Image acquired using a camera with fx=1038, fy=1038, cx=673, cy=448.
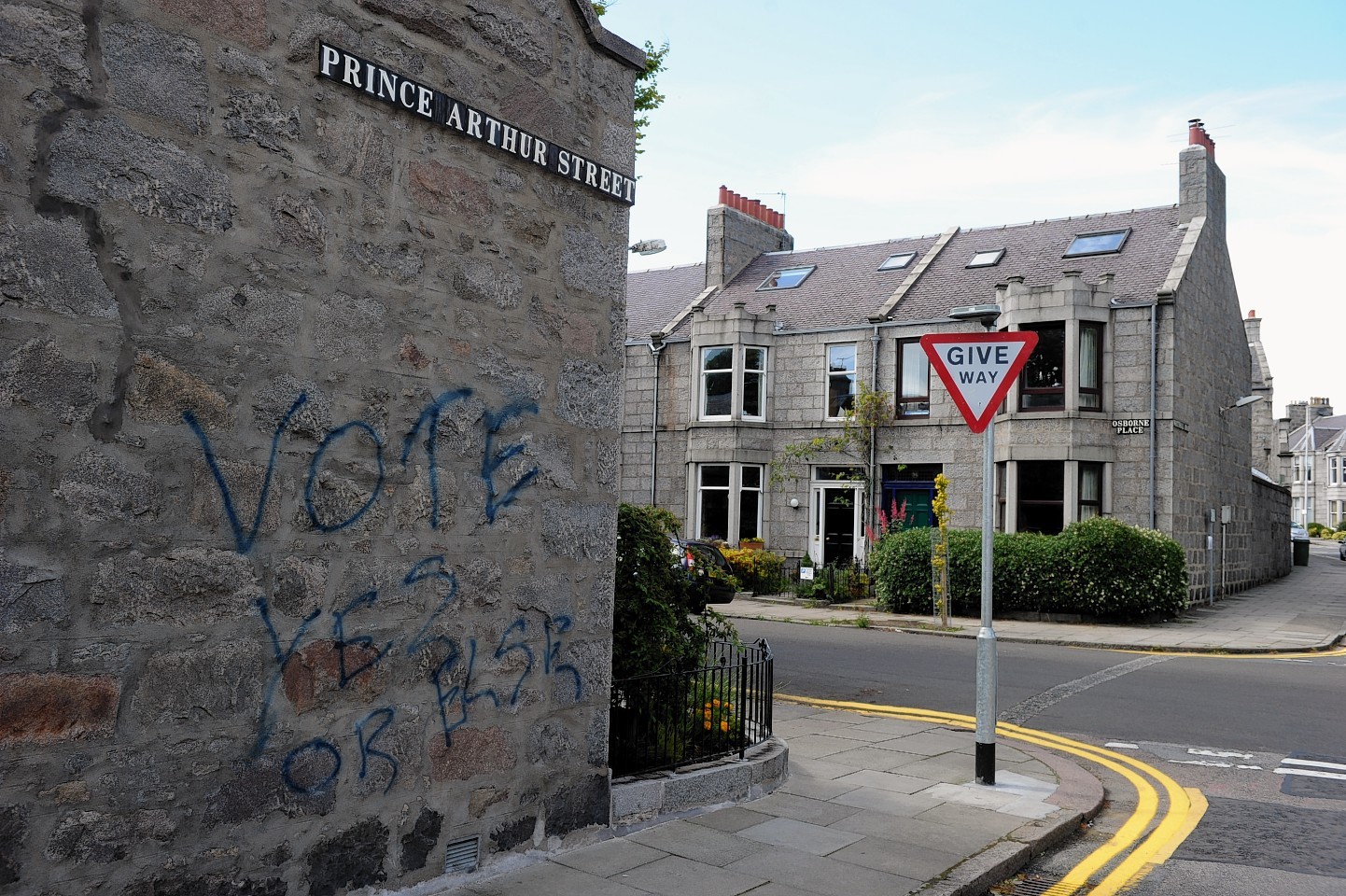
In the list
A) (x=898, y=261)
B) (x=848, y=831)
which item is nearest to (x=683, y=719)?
(x=848, y=831)

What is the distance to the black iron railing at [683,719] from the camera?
21.7ft

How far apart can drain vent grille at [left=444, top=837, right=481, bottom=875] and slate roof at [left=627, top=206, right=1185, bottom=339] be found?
2161 cm

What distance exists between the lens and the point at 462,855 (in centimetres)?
511

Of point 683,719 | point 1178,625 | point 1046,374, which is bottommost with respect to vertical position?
point 1178,625

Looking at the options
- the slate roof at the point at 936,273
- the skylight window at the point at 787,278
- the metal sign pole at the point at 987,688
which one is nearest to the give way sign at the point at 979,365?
the metal sign pole at the point at 987,688

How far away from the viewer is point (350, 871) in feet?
15.0

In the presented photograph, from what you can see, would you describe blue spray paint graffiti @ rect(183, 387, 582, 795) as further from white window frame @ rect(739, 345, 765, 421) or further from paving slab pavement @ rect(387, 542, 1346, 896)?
white window frame @ rect(739, 345, 765, 421)

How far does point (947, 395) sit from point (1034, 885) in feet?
66.6

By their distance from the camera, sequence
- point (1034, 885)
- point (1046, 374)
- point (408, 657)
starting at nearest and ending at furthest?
point (408, 657) < point (1034, 885) < point (1046, 374)

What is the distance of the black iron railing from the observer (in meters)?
6.63

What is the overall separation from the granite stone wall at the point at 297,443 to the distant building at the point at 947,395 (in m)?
19.3

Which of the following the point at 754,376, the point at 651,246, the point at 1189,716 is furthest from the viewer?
the point at 754,376

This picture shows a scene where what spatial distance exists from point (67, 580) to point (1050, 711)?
9913 millimetres

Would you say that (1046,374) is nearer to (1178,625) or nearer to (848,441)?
(848,441)
